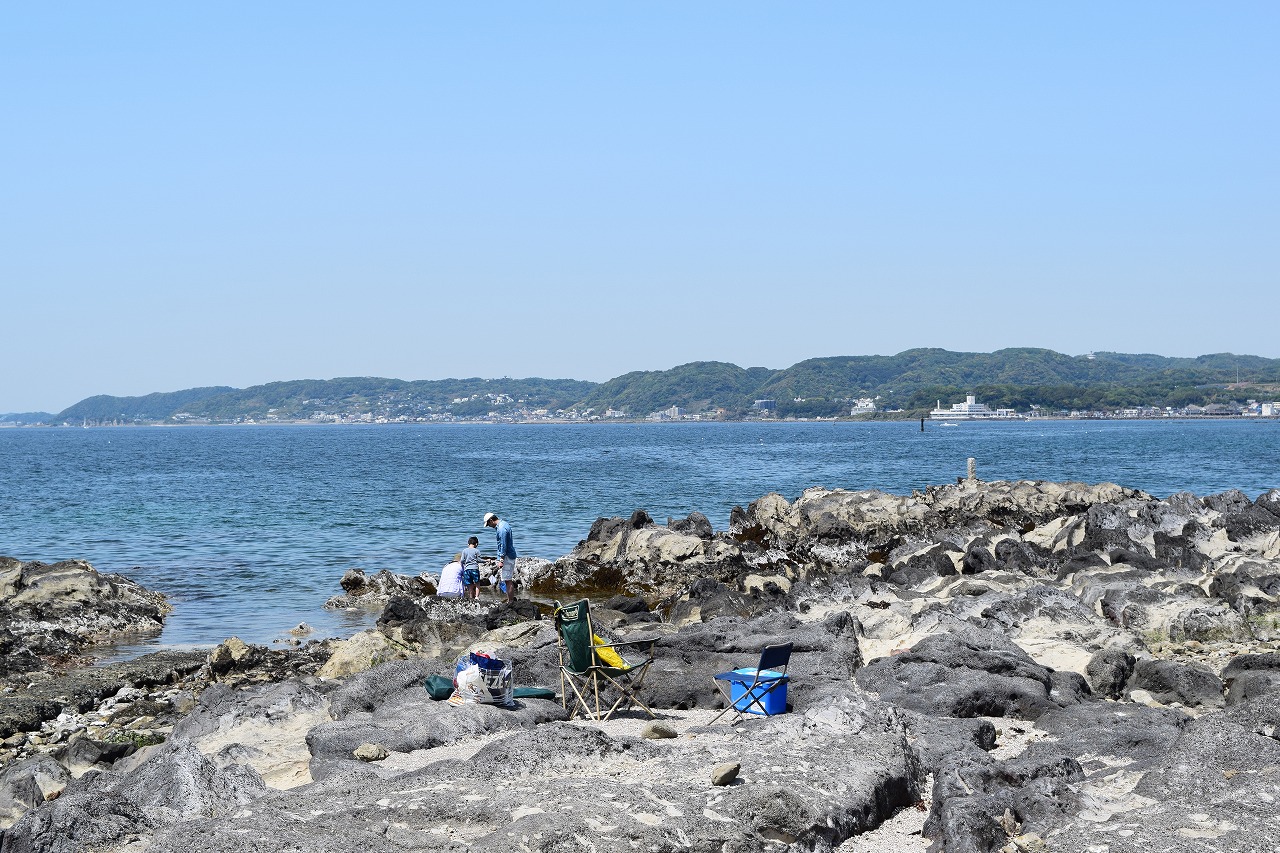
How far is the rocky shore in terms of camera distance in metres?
6.72

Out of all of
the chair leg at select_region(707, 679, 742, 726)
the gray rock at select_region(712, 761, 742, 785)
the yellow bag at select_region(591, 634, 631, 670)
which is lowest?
the chair leg at select_region(707, 679, 742, 726)

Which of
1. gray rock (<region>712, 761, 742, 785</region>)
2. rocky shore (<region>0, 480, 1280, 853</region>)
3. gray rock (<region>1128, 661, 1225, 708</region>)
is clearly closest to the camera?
rocky shore (<region>0, 480, 1280, 853</region>)

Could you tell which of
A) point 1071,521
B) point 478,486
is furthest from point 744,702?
point 478,486

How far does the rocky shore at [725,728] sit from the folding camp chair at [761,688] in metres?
0.31

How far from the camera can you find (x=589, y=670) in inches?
419

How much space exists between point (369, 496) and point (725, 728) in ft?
137

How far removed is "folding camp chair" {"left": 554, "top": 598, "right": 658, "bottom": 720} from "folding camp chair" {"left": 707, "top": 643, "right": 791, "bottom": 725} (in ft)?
2.78

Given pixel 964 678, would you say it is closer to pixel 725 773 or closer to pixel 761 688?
pixel 761 688

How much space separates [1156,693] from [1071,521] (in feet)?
48.2

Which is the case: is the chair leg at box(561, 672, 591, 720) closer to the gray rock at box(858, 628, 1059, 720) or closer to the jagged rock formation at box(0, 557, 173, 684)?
the gray rock at box(858, 628, 1059, 720)

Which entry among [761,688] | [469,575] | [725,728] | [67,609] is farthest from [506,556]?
[725,728]

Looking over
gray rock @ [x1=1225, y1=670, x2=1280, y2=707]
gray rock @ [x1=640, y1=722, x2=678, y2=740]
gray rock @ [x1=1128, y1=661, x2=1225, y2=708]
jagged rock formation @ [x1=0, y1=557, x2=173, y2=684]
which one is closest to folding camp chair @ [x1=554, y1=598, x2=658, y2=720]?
gray rock @ [x1=640, y1=722, x2=678, y2=740]

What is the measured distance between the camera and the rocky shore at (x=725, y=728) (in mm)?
6723

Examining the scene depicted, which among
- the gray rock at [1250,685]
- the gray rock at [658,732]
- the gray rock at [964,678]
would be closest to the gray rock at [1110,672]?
the gray rock at [964,678]
